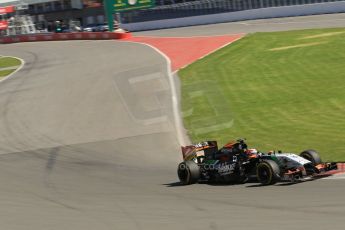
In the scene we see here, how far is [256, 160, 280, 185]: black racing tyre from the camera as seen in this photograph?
14.1 metres

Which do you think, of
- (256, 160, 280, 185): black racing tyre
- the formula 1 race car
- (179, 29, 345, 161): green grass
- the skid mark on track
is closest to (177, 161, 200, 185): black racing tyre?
the formula 1 race car

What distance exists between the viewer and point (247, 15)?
60.9 m

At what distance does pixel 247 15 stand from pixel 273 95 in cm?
3473

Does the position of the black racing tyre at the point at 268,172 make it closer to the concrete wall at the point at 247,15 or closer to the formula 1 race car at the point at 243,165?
the formula 1 race car at the point at 243,165

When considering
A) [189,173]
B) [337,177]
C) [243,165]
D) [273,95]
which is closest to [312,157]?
[337,177]

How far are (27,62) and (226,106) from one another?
24.7 metres

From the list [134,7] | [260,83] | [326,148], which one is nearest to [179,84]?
[260,83]

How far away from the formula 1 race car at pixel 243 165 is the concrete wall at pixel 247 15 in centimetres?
3951

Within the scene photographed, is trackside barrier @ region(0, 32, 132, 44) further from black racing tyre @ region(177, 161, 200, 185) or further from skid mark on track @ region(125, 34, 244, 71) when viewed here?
black racing tyre @ region(177, 161, 200, 185)

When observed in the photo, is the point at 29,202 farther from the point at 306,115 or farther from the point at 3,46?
the point at 3,46

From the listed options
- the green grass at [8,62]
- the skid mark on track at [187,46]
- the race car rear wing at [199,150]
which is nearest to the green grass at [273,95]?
the skid mark on track at [187,46]

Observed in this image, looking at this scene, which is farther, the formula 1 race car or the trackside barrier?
the trackside barrier

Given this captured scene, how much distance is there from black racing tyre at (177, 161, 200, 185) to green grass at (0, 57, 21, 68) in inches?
1328

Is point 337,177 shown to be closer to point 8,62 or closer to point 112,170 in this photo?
point 112,170
